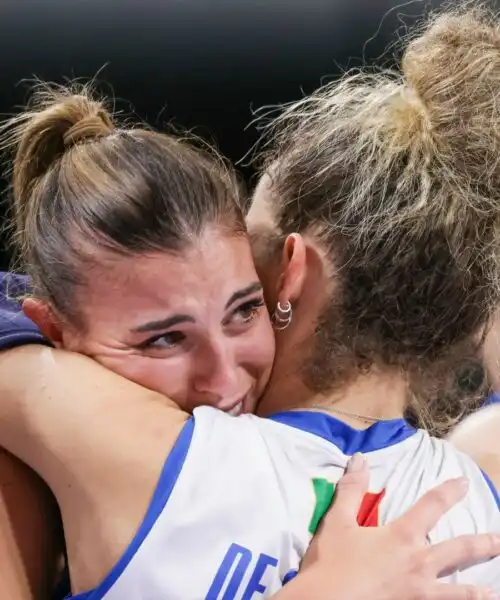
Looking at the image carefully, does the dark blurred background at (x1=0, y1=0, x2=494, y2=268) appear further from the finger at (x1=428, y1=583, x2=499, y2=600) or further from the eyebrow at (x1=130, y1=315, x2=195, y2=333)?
the finger at (x1=428, y1=583, x2=499, y2=600)

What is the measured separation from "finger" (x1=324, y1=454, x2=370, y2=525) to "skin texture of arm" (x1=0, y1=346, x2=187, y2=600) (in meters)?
Result: 0.15

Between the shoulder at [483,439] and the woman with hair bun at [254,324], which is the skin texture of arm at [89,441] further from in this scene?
the shoulder at [483,439]

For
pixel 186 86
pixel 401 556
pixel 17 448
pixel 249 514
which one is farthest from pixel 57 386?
pixel 186 86

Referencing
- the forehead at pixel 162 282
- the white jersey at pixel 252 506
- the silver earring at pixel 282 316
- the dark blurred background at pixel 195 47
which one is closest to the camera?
the white jersey at pixel 252 506

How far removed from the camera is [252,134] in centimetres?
214

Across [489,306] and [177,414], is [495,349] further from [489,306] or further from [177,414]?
[177,414]

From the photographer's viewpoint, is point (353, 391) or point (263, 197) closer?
point (353, 391)

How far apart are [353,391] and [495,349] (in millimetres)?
285

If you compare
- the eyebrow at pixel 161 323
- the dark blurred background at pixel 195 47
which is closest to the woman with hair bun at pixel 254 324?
the eyebrow at pixel 161 323

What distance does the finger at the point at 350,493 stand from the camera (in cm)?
75

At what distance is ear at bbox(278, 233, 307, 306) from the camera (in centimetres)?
91

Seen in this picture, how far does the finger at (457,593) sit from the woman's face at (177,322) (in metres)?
0.26

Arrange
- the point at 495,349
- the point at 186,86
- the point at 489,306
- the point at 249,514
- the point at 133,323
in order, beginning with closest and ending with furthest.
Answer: the point at 249,514, the point at 133,323, the point at 489,306, the point at 495,349, the point at 186,86

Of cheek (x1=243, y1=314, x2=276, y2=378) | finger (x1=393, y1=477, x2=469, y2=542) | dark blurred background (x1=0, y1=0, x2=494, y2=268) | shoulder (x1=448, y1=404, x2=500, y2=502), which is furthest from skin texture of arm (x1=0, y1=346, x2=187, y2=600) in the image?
dark blurred background (x1=0, y1=0, x2=494, y2=268)
